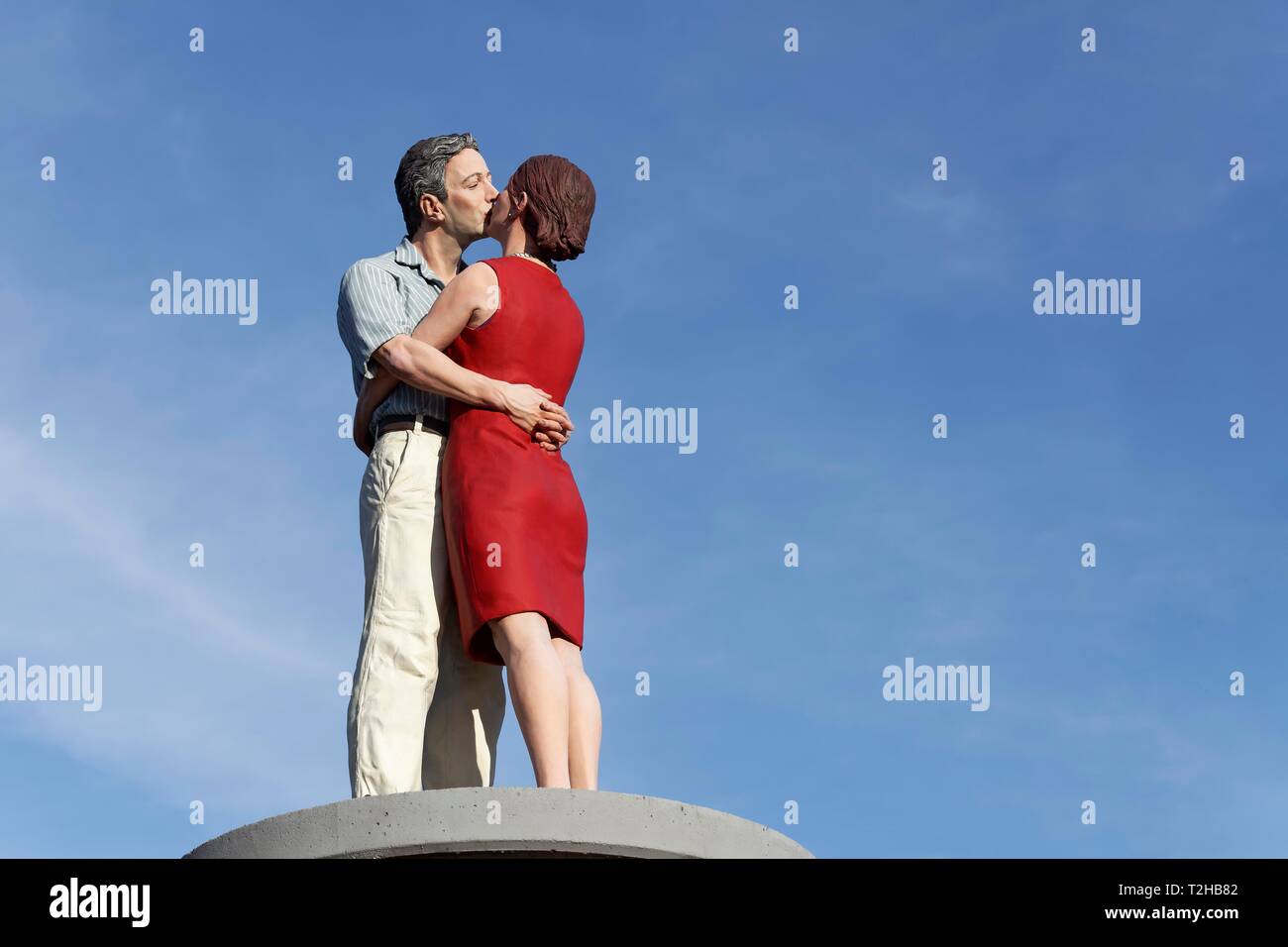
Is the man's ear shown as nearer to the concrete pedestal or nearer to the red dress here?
→ the red dress

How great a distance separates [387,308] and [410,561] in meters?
1.27

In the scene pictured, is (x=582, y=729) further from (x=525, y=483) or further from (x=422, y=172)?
(x=422, y=172)

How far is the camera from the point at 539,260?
30.1 feet

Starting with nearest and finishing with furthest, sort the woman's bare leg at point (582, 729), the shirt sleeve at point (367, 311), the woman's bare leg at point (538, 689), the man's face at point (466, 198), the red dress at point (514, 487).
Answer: the woman's bare leg at point (538, 689)
the woman's bare leg at point (582, 729)
the red dress at point (514, 487)
the shirt sleeve at point (367, 311)
the man's face at point (466, 198)

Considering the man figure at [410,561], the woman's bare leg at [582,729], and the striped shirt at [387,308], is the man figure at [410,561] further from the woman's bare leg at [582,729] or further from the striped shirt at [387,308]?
the woman's bare leg at [582,729]

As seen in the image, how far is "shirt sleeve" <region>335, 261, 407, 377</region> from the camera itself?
29.5ft

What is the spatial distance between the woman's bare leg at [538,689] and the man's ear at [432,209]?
2.27m

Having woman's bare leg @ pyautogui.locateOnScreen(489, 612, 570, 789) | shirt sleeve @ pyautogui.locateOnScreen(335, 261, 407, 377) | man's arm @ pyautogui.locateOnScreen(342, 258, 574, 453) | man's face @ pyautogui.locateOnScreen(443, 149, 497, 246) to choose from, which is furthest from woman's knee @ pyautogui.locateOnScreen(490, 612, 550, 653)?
man's face @ pyautogui.locateOnScreen(443, 149, 497, 246)

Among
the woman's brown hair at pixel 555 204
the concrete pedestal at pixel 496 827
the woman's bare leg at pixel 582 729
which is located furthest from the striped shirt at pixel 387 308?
the concrete pedestal at pixel 496 827

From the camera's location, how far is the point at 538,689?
8086 mm

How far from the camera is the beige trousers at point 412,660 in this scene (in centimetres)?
831
